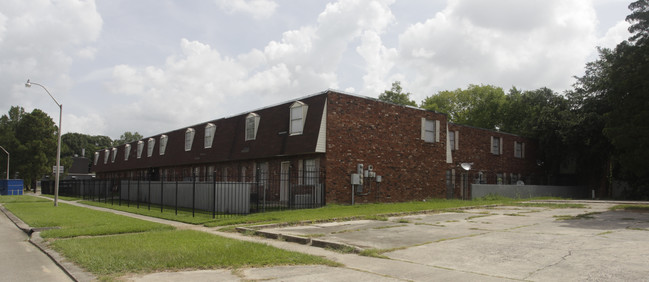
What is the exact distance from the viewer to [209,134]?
32.8 metres

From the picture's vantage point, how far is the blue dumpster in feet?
146

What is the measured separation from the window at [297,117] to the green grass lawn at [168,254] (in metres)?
12.7

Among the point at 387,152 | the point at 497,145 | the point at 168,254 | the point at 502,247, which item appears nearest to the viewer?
the point at 168,254

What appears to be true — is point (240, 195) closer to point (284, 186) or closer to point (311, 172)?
point (311, 172)

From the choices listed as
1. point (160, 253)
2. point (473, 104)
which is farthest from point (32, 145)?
point (473, 104)

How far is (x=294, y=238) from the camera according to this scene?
10828 millimetres

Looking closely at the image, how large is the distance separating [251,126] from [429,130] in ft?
34.8

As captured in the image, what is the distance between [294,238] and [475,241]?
4.06 metres

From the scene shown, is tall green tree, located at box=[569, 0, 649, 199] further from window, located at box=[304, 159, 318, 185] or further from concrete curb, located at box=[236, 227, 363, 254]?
concrete curb, located at box=[236, 227, 363, 254]

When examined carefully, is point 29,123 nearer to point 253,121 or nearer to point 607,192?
point 253,121

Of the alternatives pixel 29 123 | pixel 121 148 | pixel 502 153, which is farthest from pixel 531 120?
pixel 29 123

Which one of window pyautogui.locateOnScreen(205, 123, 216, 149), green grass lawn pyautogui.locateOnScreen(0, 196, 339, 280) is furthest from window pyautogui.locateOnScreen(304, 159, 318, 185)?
window pyautogui.locateOnScreen(205, 123, 216, 149)

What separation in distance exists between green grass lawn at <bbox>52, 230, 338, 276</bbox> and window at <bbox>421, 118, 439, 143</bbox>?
58.6 ft

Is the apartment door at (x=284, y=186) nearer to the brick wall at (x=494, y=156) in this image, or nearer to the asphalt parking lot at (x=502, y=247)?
the asphalt parking lot at (x=502, y=247)
